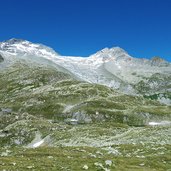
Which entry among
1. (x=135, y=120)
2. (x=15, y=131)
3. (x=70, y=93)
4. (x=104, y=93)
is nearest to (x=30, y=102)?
(x=70, y=93)

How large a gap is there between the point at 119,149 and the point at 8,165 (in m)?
22.3

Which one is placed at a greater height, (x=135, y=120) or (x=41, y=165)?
(x=135, y=120)

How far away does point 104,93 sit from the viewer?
19750 cm

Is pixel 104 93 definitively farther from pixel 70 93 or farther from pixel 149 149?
pixel 149 149

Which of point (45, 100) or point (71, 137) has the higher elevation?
point (45, 100)

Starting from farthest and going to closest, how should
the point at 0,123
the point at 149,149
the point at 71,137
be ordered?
the point at 0,123
the point at 71,137
the point at 149,149

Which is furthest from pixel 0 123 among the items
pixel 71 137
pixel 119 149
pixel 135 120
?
pixel 119 149

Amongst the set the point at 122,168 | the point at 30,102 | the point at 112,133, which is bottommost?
the point at 122,168

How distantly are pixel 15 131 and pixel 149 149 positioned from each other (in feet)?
189

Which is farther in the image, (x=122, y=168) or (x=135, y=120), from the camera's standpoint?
(x=135, y=120)

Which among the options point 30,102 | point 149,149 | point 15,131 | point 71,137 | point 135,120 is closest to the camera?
point 149,149

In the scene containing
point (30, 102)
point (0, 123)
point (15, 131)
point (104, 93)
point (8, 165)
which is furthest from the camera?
point (104, 93)

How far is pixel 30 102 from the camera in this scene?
185 m

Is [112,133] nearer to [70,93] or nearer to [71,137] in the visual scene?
[71,137]
